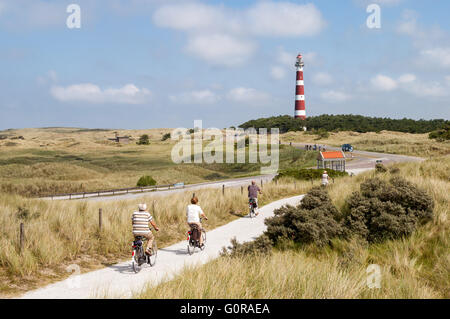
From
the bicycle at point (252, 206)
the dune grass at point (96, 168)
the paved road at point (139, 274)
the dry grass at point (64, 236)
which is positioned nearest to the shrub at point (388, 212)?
the paved road at point (139, 274)

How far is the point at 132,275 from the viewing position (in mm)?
9211

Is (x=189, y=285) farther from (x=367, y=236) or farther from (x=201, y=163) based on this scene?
(x=201, y=163)

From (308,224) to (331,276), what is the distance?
453cm

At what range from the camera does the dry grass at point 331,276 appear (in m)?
5.90

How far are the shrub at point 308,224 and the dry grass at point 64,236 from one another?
4.16m

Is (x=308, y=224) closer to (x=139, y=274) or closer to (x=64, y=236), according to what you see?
(x=139, y=274)

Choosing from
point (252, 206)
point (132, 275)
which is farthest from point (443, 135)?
point (132, 275)

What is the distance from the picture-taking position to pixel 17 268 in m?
9.05

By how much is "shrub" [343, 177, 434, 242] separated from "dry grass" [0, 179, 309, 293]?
21.4ft

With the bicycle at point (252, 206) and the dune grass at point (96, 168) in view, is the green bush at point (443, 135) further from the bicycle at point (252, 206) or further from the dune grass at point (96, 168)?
the bicycle at point (252, 206)

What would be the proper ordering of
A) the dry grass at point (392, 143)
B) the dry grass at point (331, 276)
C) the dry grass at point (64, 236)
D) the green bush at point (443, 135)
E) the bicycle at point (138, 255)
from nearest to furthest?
the dry grass at point (331, 276), the dry grass at point (64, 236), the bicycle at point (138, 255), the dry grass at point (392, 143), the green bush at point (443, 135)

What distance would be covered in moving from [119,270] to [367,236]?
6.95 m

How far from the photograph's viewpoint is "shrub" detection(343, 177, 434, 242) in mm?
10570
